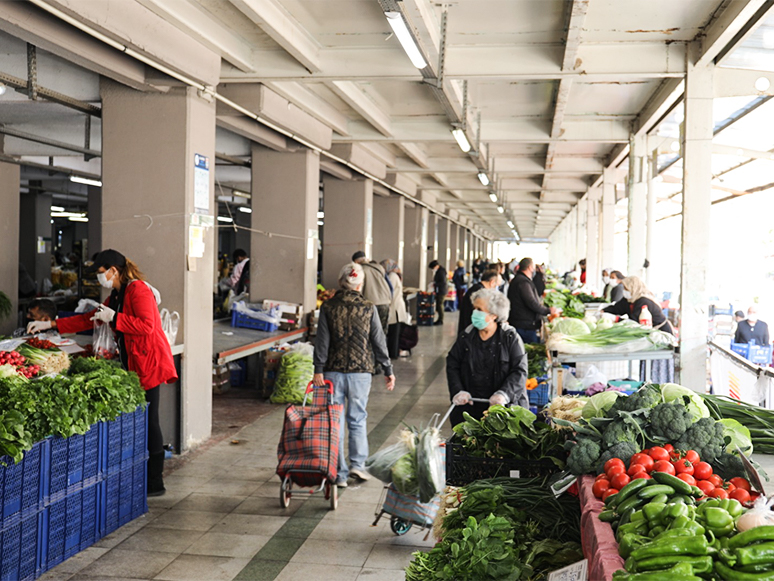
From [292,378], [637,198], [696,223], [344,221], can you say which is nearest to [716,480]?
[696,223]

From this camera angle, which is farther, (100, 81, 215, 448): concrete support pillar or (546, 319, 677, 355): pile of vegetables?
(100, 81, 215, 448): concrete support pillar

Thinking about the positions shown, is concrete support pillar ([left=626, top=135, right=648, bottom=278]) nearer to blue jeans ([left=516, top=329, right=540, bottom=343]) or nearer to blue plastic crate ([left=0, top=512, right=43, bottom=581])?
blue jeans ([left=516, top=329, right=540, bottom=343])

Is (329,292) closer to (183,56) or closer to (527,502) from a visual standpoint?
(183,56)

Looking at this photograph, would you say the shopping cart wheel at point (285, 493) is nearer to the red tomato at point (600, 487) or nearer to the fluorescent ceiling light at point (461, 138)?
the red tomato at point (600, 487)

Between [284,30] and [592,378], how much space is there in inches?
179

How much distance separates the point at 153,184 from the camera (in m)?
7.04

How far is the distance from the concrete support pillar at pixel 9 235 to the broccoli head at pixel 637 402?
33.1 ft

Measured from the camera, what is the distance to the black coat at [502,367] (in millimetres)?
5168

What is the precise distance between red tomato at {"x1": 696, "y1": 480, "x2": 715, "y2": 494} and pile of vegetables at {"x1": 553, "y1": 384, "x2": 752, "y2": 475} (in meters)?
0.26

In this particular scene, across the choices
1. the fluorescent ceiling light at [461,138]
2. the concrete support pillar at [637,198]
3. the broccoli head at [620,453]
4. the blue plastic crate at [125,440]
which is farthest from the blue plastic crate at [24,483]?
the concrete support pillar at [637,198]

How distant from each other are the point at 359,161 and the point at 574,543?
1083cm

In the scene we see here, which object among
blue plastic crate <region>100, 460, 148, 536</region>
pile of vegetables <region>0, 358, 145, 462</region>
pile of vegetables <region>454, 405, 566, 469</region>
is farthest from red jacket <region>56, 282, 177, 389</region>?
pile of vegetables <region>454, 405, 566, 469</region>

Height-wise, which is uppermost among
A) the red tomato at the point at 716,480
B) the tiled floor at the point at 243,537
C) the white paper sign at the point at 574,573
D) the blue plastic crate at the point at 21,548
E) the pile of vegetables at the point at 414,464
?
the red tomato at the point at 716,480

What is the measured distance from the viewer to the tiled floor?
4.58 metres
